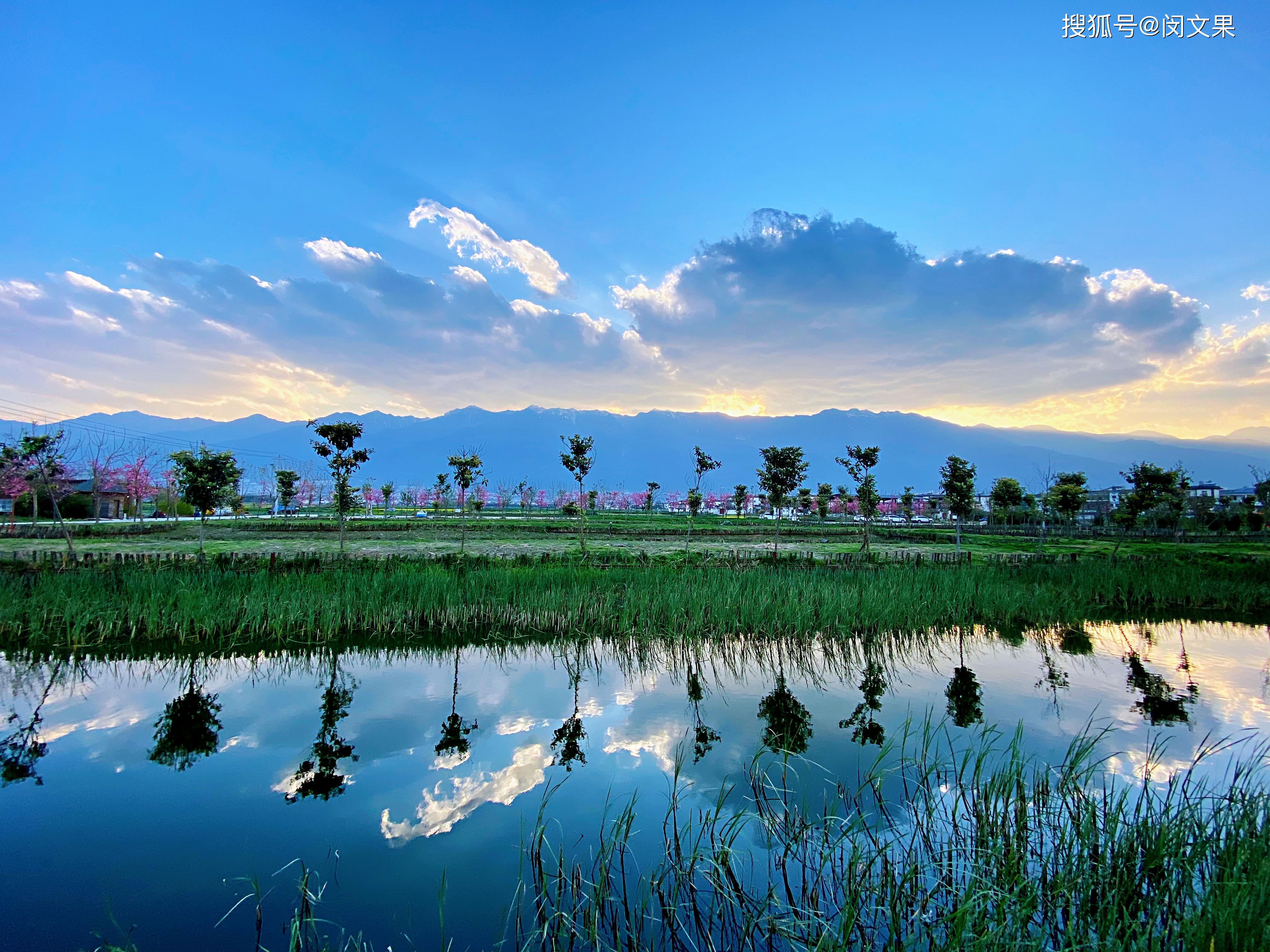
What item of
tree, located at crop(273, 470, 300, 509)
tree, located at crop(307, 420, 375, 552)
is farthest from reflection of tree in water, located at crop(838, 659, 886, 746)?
tree, located at crop(273, 470, 300, 509)

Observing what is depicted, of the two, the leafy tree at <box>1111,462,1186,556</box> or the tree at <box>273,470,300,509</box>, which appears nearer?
the leafy tree at <box>1111,462,1186,556</box>

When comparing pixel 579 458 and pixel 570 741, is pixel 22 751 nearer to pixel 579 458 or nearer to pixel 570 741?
pixel 570 741

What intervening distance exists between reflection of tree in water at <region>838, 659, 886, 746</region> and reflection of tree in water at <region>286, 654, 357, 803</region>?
4.03 m

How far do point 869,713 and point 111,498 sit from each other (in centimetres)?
5283

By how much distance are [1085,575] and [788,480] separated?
28.6 ft

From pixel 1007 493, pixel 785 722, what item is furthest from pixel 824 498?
pixel 785 722

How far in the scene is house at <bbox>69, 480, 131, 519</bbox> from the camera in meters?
38.3

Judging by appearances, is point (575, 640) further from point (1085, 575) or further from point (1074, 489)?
point (1074, 489)

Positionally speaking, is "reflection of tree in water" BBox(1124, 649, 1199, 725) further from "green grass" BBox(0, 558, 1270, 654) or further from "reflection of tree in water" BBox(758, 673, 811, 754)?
"reflection of tree in water" BBox(758, 673, 811, 754)

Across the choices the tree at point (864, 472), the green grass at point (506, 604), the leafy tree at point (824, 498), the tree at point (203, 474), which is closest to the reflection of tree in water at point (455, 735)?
the green grass at point (506, 604)

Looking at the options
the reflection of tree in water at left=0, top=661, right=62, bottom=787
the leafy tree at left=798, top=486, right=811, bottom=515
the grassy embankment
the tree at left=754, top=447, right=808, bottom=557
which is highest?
the tree at left=754, top=447, right=808, bottom=557

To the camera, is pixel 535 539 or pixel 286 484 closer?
pixel 535 539

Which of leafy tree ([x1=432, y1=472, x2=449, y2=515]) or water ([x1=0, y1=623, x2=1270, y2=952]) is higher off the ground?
leafy tree ([x1=432, y1=472, x2=449, y2=515])

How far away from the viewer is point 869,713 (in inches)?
207
